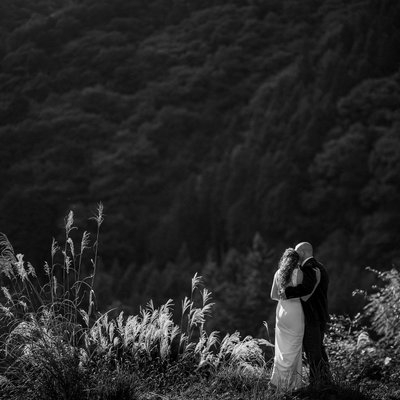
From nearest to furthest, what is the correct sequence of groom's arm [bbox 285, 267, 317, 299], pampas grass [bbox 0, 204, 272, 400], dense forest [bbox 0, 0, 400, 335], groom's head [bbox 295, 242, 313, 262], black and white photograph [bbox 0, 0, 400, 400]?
pampas grass [bbox 0, 204, 272, 400] < groom's arm [bbox 285, 267, 317, 299] < groom's head [bbox 295, 242, 313, 262] < black and white photograph [bbox 0, 0, 400, 400] < dense forest [bbox 0, 0, 400, 335]

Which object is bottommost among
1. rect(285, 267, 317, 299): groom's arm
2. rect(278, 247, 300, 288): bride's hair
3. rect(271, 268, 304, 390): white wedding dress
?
rect(271, 268, 304, 390): white wedding dress

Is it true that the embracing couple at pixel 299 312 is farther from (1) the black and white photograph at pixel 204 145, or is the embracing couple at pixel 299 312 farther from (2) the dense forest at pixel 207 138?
(2) the dense forest at pixel 207 138

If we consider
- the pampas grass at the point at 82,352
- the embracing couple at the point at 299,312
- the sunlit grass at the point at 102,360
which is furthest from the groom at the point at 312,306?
the pampas grass at the point at 82,352

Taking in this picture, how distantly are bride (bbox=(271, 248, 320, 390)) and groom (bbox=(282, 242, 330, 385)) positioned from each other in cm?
4

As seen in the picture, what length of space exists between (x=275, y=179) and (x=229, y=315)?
12.7m

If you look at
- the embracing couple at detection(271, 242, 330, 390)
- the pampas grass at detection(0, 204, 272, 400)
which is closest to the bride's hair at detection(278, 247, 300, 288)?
the embracing couple at detection(271, 242, 330, 390)

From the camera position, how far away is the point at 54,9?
60.0 m

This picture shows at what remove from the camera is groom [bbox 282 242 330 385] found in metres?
4.61

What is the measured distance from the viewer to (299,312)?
469cm

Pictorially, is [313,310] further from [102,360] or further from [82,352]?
[82,352]

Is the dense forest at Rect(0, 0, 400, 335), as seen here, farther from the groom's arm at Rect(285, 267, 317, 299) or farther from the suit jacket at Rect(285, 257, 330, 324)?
the groom's arm at Rect(285, 267, 317, 299)

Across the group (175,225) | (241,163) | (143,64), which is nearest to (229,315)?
(175,225)

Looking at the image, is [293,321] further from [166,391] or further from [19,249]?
[19,249]

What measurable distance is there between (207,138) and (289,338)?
142 ft
